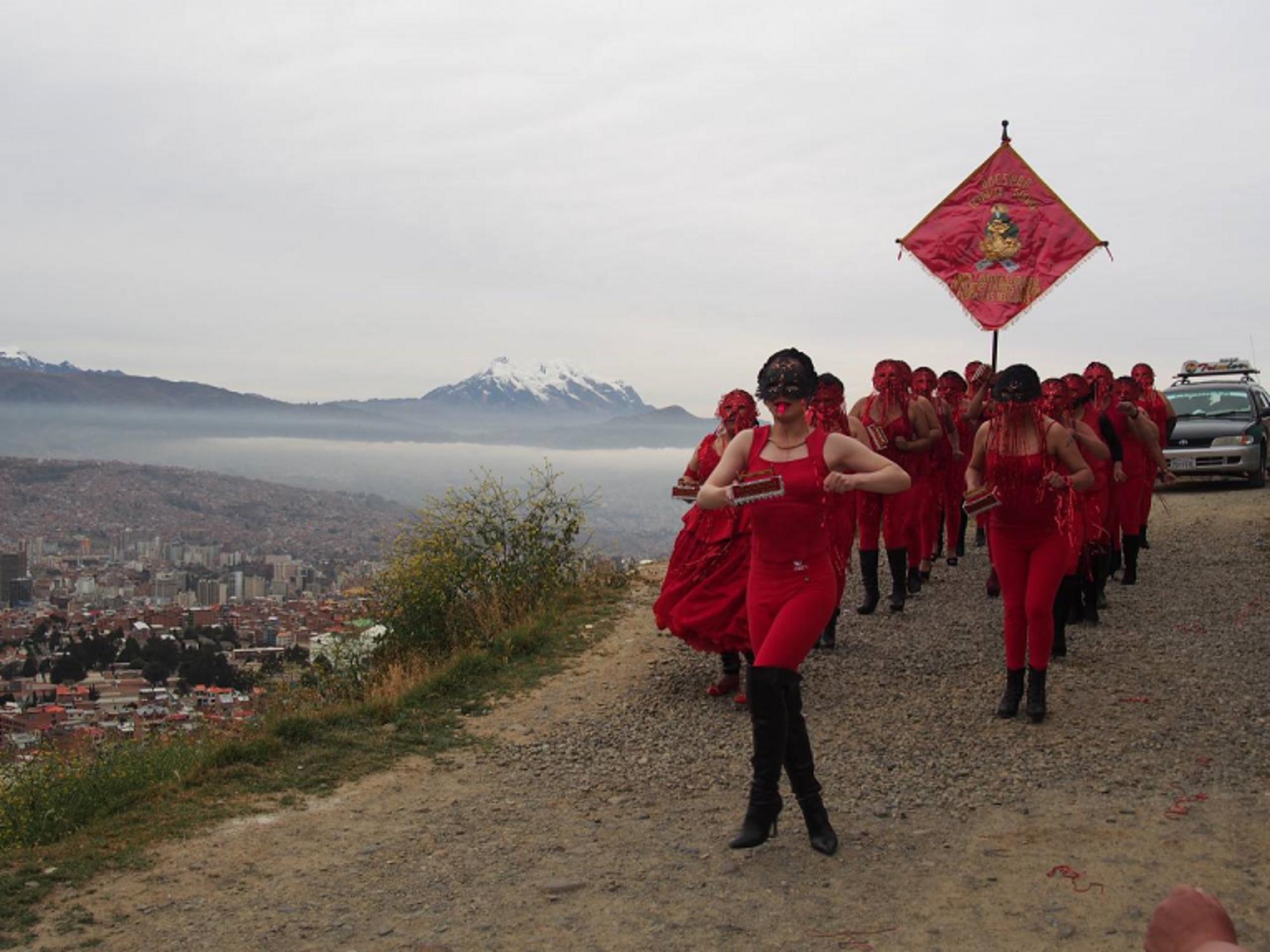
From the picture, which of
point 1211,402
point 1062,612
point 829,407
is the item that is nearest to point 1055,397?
point 1062,612

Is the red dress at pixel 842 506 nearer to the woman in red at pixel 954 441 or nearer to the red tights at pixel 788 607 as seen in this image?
the woman in red at pixel 954 441

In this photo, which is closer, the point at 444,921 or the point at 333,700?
the point at 444,921

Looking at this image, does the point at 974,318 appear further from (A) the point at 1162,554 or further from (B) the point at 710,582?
(B) the point at 710,582

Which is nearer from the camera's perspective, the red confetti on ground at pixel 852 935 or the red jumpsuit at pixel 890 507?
the red confetti on ground at pixel 852 935

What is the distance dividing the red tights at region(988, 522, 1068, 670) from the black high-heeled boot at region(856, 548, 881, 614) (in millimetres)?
3788

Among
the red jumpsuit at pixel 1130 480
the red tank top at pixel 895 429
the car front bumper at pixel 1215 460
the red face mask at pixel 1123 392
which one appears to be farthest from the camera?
the car front bumper at pixel 1215 460

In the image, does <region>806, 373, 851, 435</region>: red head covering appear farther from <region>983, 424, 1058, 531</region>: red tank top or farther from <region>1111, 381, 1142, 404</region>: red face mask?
<region>1111, 381, 1142, 404</region>: red face mask

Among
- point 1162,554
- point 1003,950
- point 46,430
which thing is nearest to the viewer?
point 1003,950

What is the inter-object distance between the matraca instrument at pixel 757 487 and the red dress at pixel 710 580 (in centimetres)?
290

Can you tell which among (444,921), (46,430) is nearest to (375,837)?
(444,921)

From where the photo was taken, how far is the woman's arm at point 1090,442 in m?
8.08

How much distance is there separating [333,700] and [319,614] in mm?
7314

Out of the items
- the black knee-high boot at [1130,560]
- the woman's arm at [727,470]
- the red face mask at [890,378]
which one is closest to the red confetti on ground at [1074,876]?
the woman's arm at [727,470]

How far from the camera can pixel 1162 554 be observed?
14.6m
